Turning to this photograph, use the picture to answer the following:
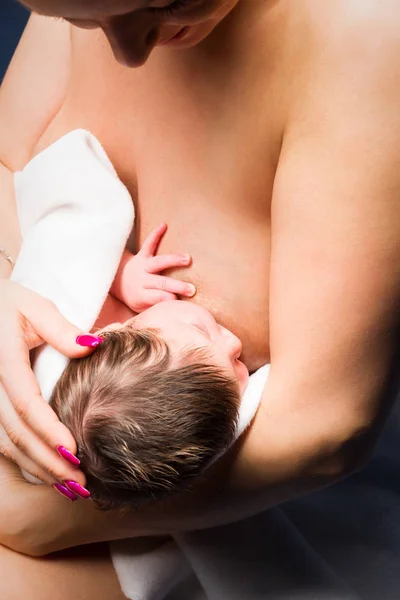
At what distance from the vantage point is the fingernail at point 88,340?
38.9 inches

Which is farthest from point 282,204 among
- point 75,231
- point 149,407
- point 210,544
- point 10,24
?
point 10,24

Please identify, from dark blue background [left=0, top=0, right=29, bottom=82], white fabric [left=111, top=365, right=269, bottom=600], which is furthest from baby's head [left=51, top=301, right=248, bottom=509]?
dark blue background [left=0, top=0, right=29, bottom=82]

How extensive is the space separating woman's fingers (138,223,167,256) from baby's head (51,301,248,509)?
15cm

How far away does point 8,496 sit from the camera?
3.71ft

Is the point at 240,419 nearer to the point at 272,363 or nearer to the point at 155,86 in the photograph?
the point at 272,363

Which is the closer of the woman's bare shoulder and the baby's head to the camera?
the baby's head

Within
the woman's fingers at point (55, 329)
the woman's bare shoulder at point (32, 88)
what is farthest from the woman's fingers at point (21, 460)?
the woman's bare shoulder at point (32, 88)

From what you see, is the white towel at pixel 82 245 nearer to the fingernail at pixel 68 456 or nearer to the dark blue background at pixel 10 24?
the fingernail at pixel 68 456

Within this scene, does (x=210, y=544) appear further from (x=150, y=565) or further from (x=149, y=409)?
(x=149, y=409)

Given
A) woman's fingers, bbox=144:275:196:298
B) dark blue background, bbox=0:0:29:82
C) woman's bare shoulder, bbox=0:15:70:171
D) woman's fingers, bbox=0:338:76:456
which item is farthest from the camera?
dark blue background, bbox=0:0:29:82

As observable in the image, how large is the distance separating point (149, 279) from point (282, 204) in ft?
0.78

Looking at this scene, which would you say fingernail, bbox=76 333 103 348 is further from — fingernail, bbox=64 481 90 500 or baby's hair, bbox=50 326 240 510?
fingernail, bbox=64 481 90 500

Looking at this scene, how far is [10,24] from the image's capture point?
184 centimetres

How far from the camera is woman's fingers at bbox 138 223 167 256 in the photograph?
1108 mm
